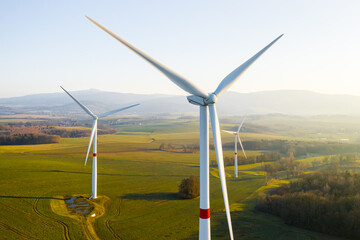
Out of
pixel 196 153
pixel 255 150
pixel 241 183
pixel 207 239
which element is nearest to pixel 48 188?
pixel 241 183

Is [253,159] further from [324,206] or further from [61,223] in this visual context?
[61,223]

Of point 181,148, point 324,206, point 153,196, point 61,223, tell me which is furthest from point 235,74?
point 181,148

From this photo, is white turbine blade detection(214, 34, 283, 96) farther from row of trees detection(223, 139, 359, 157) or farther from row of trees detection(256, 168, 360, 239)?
row of trees detection(223, 139, 359, 157)

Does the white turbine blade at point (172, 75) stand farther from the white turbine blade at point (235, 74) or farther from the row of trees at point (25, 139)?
the row of trees at point (25, 139)

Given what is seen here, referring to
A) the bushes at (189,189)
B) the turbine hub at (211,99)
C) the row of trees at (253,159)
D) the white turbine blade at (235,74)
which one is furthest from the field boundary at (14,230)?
the row of trees at (253,159)

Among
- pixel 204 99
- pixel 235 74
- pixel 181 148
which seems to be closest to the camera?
pixel 204 99
